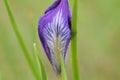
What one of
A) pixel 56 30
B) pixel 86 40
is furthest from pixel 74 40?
pixel 86 40

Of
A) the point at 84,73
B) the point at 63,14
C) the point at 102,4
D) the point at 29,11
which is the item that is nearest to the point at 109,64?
the point at 84,73

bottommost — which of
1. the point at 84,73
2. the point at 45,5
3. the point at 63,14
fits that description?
the point at 84,73

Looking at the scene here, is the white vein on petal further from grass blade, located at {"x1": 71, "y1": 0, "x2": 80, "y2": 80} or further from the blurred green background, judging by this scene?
the blurred green background

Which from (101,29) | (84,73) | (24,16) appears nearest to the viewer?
(84,73)

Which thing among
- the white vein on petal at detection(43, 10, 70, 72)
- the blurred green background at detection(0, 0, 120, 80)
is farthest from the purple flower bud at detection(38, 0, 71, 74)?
the blurred green background at detection(0, 0, 120, 80)

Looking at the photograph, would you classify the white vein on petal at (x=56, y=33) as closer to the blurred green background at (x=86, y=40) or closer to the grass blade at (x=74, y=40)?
the grass blade at (x=74, y=40)

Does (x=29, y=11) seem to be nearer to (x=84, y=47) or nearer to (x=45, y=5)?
(x=45, y=5)

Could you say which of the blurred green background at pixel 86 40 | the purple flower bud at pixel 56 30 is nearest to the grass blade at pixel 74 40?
the purple flower bud at pixel 56 30
